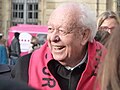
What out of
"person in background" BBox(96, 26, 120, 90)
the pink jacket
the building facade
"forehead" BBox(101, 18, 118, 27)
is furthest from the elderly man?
the building facade

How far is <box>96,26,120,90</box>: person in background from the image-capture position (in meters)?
1.54

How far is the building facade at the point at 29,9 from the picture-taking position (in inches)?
676

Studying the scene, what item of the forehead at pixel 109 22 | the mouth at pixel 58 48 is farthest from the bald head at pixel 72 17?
the forehead at pixel 109 22

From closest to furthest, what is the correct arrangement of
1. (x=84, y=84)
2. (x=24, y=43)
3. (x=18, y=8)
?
(x=84, y=84) < (x=24, y=43) < (x=18, y=8)

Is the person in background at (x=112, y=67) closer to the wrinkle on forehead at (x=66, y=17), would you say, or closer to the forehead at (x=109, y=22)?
the wrinkle on forehead at (x=66, y=17)

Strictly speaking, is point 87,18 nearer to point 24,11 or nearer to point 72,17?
point 72,17

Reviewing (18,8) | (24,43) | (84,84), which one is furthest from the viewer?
(18,8)

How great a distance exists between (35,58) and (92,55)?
0.34 metres

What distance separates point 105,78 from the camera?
5.15 feet

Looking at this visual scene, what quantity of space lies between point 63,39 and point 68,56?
0.10m

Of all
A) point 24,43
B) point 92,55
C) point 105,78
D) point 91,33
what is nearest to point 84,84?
point 92,55

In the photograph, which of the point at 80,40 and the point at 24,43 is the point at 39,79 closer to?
the point at 80,40

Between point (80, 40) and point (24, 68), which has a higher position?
point (80, 40)

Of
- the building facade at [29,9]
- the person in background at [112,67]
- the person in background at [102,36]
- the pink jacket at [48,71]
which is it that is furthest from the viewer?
the building facade at [29,9]
